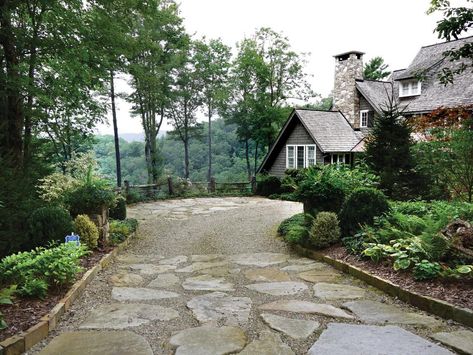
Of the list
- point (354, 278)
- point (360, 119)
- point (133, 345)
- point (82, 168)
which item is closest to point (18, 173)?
point (82, 168)

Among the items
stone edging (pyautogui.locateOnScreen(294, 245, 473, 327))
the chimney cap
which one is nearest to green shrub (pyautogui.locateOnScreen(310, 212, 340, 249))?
stone edging (pyautogui.locateOnScreen(294, 245, 473, 327))

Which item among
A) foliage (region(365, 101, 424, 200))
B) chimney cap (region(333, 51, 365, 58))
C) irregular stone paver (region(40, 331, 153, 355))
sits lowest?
irregular stone paver (region(40, 331, 153, 355))

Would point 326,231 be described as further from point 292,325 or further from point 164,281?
point 292,325

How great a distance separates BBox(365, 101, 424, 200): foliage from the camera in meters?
8.81

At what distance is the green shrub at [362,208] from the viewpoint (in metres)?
6.20

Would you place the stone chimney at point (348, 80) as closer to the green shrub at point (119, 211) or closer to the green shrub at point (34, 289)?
the green shrub at point (119, 211)

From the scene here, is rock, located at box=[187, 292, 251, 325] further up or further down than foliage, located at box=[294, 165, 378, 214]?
further down

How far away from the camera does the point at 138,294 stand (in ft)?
14.6

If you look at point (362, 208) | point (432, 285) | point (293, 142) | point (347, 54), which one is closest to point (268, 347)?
point (432, 285)

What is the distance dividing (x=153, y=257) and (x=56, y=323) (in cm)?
321

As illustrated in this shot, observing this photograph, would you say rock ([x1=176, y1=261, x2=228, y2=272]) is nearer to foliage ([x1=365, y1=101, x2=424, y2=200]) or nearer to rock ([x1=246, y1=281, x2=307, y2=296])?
rock ([x1=246, y1=281, x2=307, y2=296])

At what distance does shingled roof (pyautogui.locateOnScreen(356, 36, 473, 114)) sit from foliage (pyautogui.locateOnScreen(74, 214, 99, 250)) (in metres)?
13.4

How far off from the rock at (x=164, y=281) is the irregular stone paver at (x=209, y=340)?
1598 millimetres

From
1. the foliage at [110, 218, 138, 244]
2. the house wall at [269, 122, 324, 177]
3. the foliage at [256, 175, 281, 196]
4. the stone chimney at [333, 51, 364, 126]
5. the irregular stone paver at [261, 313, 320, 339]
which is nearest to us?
the irregular stone paver at [261, 313, 320, 339]
